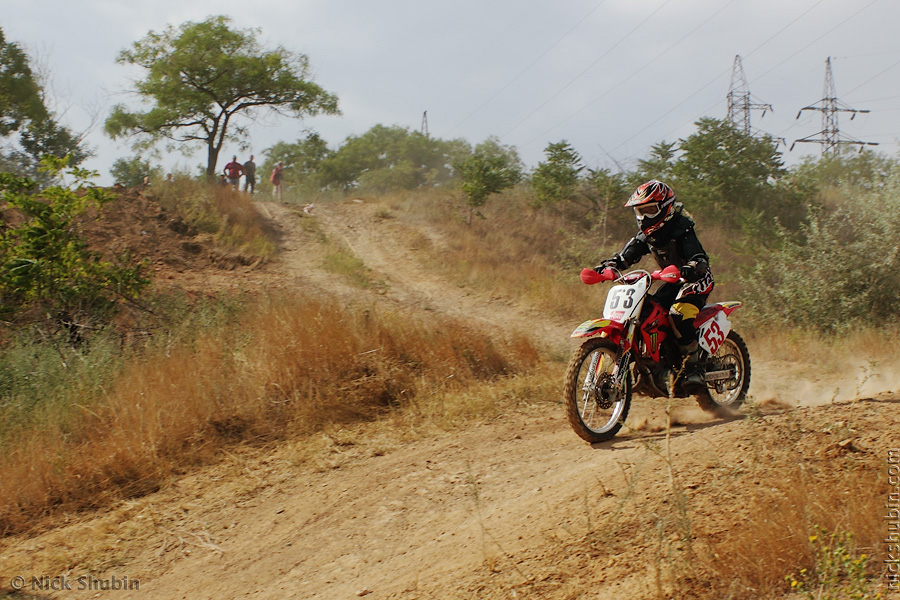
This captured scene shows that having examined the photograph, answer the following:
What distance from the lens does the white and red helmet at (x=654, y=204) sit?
602 cm

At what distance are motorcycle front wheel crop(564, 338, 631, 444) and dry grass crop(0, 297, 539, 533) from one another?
1.82m

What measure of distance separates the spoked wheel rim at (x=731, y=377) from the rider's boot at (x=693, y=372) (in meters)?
0.49

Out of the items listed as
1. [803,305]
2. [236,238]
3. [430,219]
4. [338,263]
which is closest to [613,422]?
[803,305]

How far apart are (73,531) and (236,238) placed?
1331 cm

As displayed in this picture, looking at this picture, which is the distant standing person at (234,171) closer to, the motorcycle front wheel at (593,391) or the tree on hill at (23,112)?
the tree on hill at (23,112)

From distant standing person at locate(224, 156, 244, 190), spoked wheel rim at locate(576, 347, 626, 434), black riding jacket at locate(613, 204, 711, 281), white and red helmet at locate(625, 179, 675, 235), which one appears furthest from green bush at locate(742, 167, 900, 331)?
distant standing person at locate(224, 156, 244, 190)

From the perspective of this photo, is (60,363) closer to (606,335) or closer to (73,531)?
(73,531)

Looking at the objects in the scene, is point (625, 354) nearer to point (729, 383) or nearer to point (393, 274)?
point (729, 383)

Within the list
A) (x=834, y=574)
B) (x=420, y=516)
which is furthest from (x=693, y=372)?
(x=834, y=574)

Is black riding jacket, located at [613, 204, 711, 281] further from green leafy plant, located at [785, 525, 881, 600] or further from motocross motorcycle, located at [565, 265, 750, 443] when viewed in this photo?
green leafy plant, located at [785, 525, 881, 600]

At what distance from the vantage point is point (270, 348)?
25.2 ft

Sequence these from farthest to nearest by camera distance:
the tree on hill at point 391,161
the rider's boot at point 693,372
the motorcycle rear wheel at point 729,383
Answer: the tree on hill at point 391,161, the motorcycle rear wheel at point 729,383, the rider's boot at point 693,372

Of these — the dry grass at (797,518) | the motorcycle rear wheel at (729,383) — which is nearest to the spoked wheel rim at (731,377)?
the motorcycle rear wheel at (729,383)

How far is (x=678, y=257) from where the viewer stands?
6.27 metres
